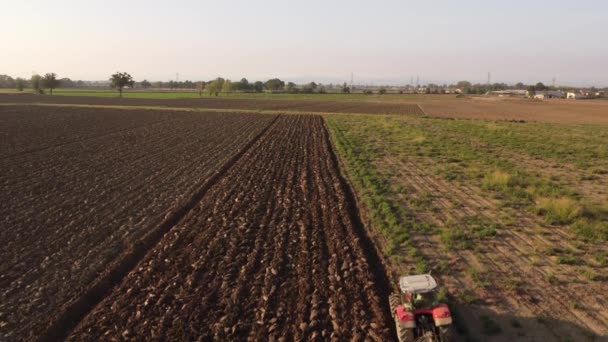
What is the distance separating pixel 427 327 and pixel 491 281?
301 cm

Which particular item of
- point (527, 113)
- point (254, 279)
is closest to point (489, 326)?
point (254, 279)

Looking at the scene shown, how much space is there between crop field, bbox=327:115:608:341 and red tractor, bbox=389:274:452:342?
1.00 m

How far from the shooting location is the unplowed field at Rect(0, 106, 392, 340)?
7.04 meters

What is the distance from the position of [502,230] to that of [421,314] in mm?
6343

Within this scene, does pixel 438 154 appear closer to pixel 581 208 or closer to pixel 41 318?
pixel 581 208

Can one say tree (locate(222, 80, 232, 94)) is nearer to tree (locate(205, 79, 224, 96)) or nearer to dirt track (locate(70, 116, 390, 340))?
tree (locate(205, 79, 224, 96))

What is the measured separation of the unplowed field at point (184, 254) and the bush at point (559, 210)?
221 inches

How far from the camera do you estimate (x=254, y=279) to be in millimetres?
8461

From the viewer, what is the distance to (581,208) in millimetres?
12711

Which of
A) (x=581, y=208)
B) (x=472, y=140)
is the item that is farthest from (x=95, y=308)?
(x=472, y=140)

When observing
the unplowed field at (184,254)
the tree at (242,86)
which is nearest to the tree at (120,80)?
the tree at (242,86)

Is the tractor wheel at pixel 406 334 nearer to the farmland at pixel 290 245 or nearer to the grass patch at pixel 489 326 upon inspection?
the farmland at pixel 290 245

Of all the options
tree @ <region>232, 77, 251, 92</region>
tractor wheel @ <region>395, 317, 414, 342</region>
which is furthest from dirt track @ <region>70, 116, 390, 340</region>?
tree @ <region>232, 77, 251, 92</region>

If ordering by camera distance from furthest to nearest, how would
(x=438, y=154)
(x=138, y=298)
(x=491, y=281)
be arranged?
(x=438, y=154) → (x=491, y=281) → (x=138, y=298)
